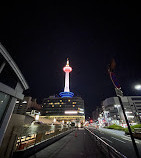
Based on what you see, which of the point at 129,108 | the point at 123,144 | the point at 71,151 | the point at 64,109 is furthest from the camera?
the point at 64,109

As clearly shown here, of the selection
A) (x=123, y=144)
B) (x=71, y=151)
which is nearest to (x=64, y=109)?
(x=123, y=144)

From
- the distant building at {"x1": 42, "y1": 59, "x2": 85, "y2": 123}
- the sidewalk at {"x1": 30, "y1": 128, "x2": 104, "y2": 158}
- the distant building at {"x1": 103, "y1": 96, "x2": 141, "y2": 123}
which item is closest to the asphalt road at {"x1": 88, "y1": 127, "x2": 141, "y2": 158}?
the sidewalk at {"x1": 30, "y1": 128, "x2": 104, "y2": 158}

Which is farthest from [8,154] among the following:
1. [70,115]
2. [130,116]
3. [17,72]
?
[70,115]

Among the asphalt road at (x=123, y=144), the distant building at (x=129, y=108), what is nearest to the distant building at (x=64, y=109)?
the distant building at (x=129, y=108)

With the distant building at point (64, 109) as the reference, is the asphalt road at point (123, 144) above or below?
below

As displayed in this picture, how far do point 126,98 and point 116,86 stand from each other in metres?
106

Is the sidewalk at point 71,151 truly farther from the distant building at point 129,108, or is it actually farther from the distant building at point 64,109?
the distant building at point 64,109

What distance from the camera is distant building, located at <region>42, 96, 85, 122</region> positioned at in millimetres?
108312

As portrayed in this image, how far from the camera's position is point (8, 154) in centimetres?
430

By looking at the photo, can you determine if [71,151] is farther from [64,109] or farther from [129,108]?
[64,109]

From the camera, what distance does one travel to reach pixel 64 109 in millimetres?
112250

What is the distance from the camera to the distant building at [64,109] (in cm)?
10831

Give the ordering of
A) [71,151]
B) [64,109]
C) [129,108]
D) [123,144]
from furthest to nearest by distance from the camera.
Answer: [64,109], [129,108], [123,144], [71,151]

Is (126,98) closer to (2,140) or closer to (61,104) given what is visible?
(61,104)
